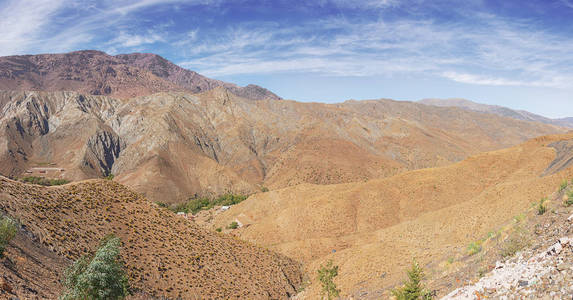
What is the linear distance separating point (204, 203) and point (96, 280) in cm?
7773

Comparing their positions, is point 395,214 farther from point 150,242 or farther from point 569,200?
point 150,242

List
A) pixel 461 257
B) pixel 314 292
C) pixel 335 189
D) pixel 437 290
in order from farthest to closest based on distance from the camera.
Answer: pixel 335 189 → pixel 314 292 → pixel 461 257 → pixel 437 290

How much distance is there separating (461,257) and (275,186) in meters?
84.5

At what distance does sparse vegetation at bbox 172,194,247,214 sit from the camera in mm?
85312

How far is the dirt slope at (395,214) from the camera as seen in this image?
28469 mm

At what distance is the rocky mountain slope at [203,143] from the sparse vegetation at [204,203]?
18.6 ft

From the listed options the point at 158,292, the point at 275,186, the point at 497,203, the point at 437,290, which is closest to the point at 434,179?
the point at 497,203

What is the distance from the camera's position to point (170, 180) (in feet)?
328

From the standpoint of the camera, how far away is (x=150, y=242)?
27625 millimetres

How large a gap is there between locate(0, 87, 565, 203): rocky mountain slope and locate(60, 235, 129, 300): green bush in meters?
80.6

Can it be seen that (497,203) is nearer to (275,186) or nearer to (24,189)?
(24,189)

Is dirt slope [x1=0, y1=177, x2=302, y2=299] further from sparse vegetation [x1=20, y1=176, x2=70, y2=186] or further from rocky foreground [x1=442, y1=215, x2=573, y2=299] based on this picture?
sparse vegetation [x1=20, y1=176, x2=70, y2=186]

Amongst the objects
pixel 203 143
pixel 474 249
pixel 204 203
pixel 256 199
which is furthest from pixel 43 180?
pixel 474 249

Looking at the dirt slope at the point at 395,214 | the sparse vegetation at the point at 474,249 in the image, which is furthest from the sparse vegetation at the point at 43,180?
the sparse vegetation at the point at 474,249
